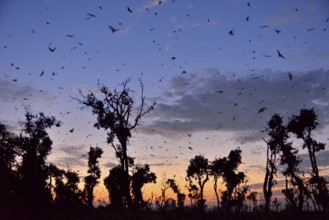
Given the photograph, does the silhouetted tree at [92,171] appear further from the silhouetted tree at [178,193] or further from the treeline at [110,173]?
the silhouetted tree at [178,193]

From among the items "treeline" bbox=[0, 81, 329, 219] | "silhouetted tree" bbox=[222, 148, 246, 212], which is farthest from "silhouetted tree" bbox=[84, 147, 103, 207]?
"silhouetted tree" bbox=[222, 148, 246, 212]

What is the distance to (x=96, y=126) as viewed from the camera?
38.2 m

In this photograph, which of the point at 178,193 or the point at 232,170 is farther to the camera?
the point at 178,193

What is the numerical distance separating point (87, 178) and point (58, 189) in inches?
1656

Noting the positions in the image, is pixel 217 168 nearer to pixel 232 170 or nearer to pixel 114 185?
pixel 232 170

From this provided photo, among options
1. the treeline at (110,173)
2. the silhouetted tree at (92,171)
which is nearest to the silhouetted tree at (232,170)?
the treeline at (110,173)

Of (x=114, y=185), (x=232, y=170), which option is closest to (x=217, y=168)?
(x=232, y=170)

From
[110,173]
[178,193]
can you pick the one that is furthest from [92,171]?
[178,193]

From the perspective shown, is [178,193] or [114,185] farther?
[178,193]

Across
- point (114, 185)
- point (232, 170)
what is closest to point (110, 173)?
point (114, 185)

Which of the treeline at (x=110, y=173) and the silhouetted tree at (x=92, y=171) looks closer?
the treeline at (x=110, y=173)

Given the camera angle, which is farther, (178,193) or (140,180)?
(178,193)

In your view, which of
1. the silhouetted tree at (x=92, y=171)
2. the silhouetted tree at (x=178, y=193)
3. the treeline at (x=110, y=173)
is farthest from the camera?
the silhouetted tree at (x=178, y=193)

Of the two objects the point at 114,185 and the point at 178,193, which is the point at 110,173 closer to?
the point at 114,185
